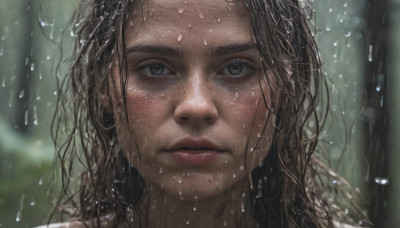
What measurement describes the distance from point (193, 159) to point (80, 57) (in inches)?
27.9

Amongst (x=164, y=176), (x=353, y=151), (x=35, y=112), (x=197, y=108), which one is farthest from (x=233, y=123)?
(x=35, y=112)

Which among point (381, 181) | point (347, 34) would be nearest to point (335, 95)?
point (347, 34)

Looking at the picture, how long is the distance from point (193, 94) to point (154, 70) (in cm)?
18

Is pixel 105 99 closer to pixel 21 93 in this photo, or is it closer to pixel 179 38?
pixel 179 38

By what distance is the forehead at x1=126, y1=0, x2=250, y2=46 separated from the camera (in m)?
1.81

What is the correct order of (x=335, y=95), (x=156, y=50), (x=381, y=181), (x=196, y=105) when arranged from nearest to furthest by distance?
(x=196, y=105), (x=156, y=50), (x=381, y=181), (x=335, y=95)

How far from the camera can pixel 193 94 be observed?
1771mm

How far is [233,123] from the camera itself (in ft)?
5.97

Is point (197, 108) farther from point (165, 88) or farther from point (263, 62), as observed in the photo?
point (263, 62)

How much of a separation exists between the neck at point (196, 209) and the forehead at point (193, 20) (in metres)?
0.55

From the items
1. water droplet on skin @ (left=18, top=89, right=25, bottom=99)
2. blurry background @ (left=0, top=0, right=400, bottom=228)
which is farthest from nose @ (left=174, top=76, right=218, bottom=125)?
water droplet on skin @ (left=18, top=89, right=25, bottom=99)

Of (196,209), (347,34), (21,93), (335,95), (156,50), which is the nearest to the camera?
(156,50)

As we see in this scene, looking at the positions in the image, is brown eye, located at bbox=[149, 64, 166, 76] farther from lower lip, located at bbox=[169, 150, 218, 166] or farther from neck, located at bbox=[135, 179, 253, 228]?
neck, located at bbox=[135, 179, 253, 228]

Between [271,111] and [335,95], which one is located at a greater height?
[271,111]
